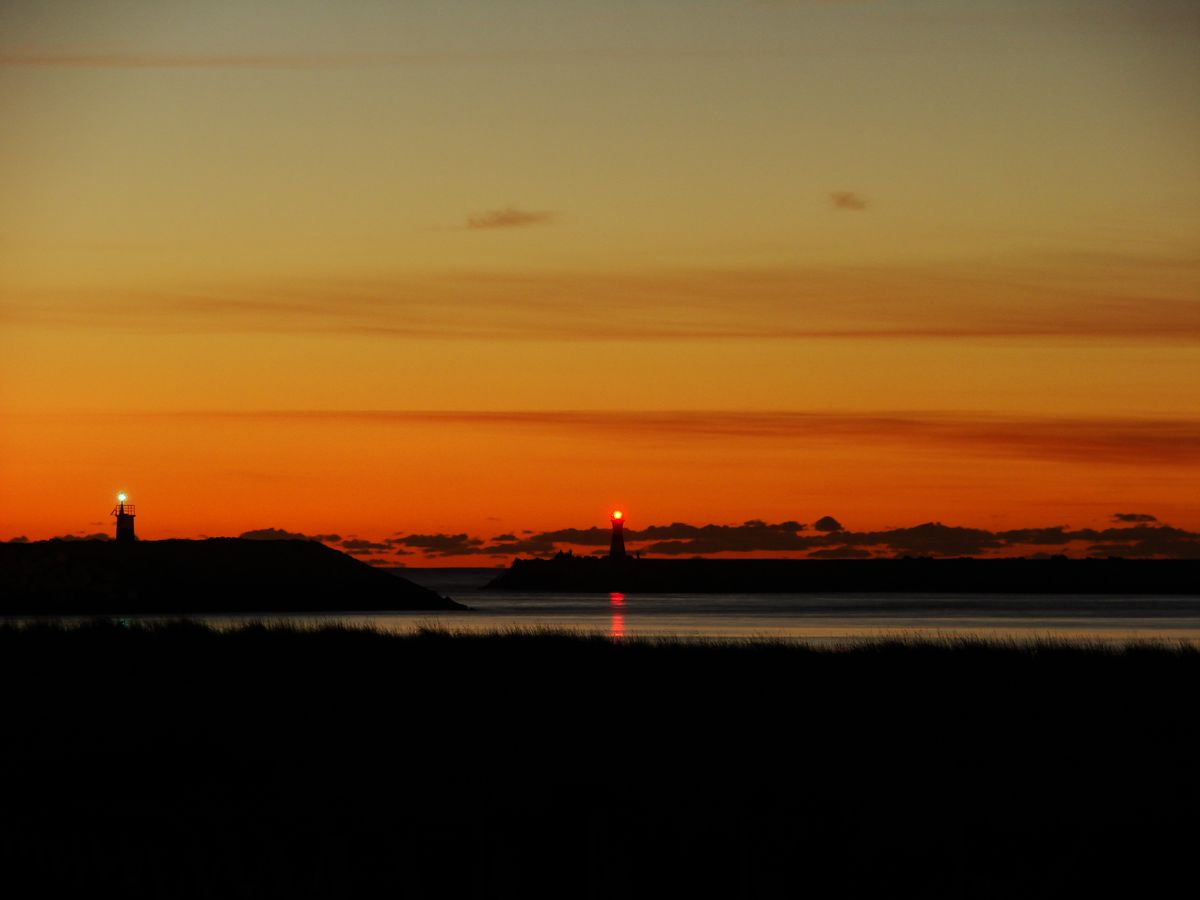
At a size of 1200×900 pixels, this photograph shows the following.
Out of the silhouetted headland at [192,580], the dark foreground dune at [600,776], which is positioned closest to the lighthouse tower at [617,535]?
the silhouetted headland at [192,580]

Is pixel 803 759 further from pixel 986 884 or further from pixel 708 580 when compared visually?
pixel 708 580

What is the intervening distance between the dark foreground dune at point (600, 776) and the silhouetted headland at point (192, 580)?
56.8m

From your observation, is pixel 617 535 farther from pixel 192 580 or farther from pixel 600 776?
pixel 600 776

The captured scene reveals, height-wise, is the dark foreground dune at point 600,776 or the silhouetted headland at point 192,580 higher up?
the silhouetted headland at point 192,580

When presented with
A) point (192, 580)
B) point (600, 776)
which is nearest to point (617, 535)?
point (192, 580)

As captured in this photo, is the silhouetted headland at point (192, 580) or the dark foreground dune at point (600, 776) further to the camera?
the silhouetted headland at point (192, 580)

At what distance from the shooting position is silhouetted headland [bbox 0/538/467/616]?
81.8 metres

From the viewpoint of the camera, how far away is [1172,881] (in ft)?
42.7

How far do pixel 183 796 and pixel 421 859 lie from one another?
4054mm

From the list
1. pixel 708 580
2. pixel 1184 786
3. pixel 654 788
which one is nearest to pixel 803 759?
pixel 654 788

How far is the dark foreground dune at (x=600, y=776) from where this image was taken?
13164mm

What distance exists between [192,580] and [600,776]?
7425 cm

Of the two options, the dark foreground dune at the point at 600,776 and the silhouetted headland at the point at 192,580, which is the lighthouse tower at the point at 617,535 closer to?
the silhouetted headland at the point at 192,580

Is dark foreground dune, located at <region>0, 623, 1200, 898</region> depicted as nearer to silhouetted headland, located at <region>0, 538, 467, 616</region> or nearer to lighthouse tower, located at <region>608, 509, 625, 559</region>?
silhouetted headland, located at <region>0, 538, 467, 616</region>
